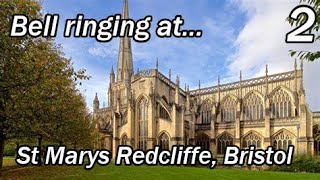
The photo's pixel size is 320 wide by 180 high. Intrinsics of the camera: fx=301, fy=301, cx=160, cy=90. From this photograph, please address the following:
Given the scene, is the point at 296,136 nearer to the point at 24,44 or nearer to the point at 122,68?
the point at 24,44

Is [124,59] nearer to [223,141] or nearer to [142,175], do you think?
[223,141]

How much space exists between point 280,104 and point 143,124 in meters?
19.8

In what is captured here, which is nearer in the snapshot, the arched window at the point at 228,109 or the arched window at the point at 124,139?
the arched window at the point at 124,139

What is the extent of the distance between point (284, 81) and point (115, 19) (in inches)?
1459

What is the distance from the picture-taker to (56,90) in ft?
44.4

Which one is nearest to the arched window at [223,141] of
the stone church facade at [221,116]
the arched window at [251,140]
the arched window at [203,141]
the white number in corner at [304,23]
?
the stone church facade at [221,116]

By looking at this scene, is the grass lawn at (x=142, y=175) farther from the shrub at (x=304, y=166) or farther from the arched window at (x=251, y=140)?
the arched window at (x=251, y=140)

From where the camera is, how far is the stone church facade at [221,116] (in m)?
37.6

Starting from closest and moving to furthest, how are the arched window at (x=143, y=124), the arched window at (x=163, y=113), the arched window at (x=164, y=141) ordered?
the arched window at (x=164, y=141) < the arched window at (x=163, y=113) < the arched window at (x=143, y=124)

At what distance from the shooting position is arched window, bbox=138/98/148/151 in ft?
143

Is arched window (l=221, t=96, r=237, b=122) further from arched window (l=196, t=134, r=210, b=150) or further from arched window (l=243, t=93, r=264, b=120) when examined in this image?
arched window (l=196, t=134, r=210, b=150)

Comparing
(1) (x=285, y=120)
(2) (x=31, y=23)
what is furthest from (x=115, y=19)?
(1) (x=285, y=120)

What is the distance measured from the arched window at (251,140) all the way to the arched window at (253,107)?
4.61m

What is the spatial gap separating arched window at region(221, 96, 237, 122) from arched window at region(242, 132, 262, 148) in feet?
21.8
